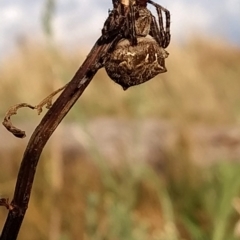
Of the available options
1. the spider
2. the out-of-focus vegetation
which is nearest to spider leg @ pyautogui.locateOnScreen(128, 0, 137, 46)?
the spider

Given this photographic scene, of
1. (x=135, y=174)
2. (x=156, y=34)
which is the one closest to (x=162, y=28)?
(x=156, y=34)

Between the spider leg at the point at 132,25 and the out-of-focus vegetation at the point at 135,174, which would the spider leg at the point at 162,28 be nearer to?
the spider leg at the point at 132,25

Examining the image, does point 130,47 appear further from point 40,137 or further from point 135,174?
point 135,174

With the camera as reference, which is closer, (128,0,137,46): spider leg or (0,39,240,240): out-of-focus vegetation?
(128,0,137,46): spider leg

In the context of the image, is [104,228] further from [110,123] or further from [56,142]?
[110,123]

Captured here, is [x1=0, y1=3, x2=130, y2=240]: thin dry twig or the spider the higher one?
the spider

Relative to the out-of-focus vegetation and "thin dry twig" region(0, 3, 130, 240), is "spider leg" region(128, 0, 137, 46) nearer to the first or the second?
"thin dry twig" region(0, 3, 130, 240)

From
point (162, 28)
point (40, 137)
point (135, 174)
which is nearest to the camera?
point (40, 137)
